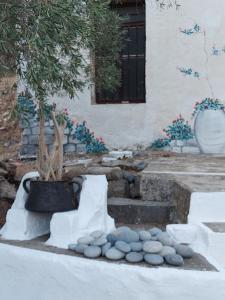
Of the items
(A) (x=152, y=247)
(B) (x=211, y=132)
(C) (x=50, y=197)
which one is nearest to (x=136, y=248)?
(A) (x=152, y=247)

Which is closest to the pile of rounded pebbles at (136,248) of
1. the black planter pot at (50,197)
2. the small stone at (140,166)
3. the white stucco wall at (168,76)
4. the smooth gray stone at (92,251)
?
the smooth gray stone at (92,251)

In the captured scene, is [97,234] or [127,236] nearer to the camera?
[127,236]

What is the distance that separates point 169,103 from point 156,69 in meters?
0.60

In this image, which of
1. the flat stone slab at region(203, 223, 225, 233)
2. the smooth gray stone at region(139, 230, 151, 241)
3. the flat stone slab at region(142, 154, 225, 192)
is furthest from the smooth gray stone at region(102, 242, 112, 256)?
the flat stone slab at region(142, 154, 225, 192)

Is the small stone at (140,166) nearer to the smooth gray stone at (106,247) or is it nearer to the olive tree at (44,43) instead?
the olive tree at (44,43)

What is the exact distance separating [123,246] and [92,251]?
232 mm

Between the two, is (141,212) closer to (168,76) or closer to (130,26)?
(168,76)

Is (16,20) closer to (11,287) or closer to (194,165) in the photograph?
(11,287)

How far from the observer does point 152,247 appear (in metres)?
3.33

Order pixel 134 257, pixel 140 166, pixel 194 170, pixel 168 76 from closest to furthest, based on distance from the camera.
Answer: pixel 134 257, pixel 194 170, pixel 140 166, pixel 168 76

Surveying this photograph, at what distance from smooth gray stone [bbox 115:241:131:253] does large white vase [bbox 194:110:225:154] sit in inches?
168

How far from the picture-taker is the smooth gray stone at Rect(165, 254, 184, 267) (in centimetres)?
320

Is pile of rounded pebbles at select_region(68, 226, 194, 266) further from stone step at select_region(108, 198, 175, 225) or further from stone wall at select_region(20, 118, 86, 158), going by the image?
stone wall at select_region(20, 118, 86, 158)

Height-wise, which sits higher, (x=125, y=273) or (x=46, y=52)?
(x=46, y=52)
